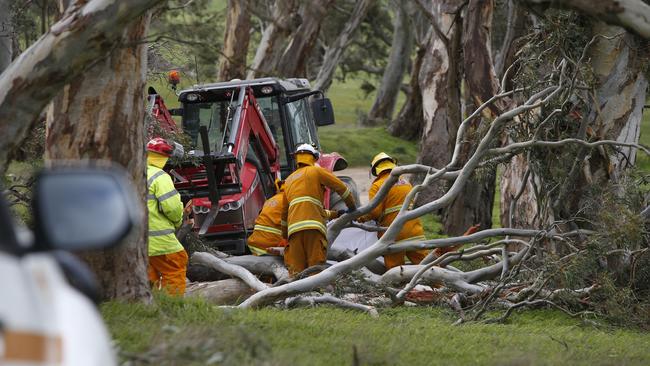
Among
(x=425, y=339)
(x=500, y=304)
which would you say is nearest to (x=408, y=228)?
(x=500, y=304)

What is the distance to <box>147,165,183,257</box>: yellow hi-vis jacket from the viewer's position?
11023mm

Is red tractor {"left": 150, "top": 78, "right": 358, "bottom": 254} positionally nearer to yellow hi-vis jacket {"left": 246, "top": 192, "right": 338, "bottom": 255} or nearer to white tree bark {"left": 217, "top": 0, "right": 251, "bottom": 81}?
yellow hi-vis jacket {"left": 246, "top": 192, "right": 338, "bottom": 255}

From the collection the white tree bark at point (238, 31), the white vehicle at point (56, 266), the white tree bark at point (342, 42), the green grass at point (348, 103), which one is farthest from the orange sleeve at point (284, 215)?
the green grass at point (348, 103)

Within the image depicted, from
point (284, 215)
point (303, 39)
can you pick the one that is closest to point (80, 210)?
point (284, 215)

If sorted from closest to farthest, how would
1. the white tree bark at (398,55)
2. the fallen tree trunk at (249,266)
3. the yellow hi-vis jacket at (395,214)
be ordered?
the fallen tree trunk at (249,266) < the yellow hi-vis jacket at (395,214) < the white tree bark at (398,55)

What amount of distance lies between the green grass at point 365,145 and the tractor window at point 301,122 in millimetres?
13027

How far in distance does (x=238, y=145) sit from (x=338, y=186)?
2.14 m

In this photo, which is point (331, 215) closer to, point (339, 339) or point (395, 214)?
point (395, 214)

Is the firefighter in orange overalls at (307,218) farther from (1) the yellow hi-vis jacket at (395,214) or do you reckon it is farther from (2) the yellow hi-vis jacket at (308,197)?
(1) the yellow hi-vis jacket at (395,214)

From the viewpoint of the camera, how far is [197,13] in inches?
1278

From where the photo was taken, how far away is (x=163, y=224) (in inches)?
437

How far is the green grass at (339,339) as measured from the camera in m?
6.09

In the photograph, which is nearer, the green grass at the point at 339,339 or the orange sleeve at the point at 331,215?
the green grass at the point at 339,339

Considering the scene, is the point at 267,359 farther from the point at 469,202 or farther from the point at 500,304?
the point at 469,202
